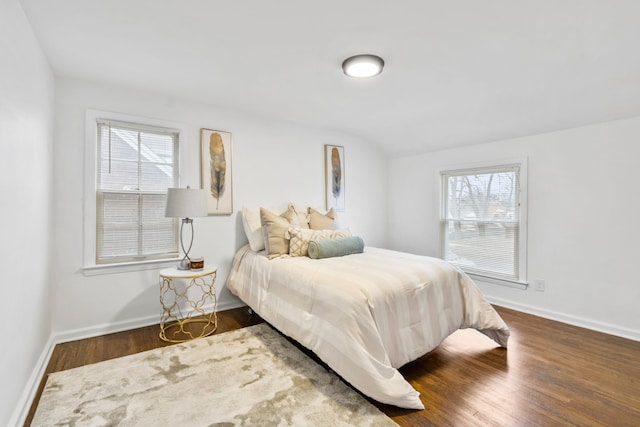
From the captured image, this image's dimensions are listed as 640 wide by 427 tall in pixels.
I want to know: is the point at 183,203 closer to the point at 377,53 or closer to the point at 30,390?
the point at 30,390

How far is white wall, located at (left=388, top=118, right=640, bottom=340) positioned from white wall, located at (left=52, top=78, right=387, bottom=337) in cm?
198

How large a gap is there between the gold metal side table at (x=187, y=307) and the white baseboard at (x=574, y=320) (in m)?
3.26

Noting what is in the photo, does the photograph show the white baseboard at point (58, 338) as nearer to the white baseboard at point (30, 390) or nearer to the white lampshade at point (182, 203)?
the white baseboard at point (30, 390)

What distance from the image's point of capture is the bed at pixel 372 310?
1.73 metres

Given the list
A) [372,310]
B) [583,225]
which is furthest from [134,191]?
[583,225]

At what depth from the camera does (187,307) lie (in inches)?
125

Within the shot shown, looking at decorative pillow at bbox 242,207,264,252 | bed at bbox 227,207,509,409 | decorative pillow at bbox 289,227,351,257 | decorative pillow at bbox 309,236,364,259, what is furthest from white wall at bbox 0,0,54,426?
decorative pillow at bbox 309,236,364,259

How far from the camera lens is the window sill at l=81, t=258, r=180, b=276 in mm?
2676

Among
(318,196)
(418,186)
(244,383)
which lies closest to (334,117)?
(318,196)

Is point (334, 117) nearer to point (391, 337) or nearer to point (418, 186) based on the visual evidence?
point (418, 186)

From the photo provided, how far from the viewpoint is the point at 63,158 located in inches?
101

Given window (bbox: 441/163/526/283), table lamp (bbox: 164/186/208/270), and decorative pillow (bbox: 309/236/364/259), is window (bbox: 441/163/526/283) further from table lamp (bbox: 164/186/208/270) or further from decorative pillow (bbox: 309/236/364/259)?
table lamp (bbox: 164/186/208/270)

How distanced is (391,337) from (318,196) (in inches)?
96.2

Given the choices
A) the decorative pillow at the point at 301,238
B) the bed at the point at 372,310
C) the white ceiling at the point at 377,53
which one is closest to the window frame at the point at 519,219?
the white ceiling at the point at 377,53
